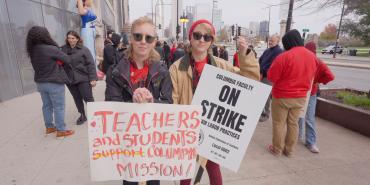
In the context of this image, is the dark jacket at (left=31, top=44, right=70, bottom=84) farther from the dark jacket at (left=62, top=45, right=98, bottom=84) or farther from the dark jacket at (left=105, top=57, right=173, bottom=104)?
the dark jacket at (left=105, top=57, right=173, bottom=104)

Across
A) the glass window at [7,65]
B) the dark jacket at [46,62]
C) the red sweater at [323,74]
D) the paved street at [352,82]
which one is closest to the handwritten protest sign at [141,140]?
the dark jacket at [46,62]

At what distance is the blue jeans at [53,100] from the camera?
4.21m

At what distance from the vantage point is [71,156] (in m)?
3.86

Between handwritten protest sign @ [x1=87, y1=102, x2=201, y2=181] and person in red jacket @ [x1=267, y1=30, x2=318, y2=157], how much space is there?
230cm

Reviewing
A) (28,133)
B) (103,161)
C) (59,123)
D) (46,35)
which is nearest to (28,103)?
(28,133)

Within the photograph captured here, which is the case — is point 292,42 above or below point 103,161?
above

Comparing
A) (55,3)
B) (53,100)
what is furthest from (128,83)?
(55,3)

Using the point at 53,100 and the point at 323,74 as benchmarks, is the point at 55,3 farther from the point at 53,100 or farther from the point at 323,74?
the point at 323,74

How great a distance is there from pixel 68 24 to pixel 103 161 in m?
12.4

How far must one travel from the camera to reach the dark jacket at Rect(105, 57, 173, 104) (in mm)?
1982

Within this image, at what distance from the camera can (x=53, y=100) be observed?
430 cm

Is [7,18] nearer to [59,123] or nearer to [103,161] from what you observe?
[59,123]

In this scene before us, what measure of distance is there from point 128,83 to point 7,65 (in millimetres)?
7150

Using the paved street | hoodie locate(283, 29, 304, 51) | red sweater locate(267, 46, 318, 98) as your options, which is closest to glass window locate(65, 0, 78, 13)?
hoodie locate(283, 29, 304, 51)
